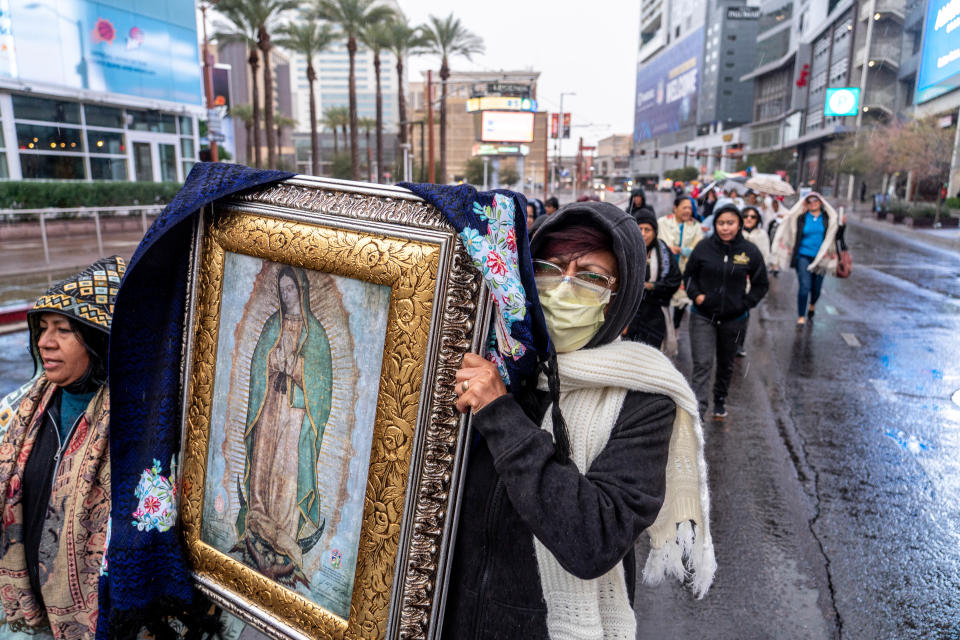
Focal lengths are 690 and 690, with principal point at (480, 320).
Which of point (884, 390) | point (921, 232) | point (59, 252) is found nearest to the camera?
point (884, 390)

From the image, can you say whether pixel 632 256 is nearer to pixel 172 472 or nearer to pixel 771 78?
pixel 172 472

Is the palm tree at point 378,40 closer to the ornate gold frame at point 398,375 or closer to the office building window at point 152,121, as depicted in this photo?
the office building window at point 152,121

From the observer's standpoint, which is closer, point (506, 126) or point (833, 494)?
point (833, 494)

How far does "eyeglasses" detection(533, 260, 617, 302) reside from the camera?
4.86 feet

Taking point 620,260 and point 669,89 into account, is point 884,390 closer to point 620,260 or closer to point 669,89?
point 620,260

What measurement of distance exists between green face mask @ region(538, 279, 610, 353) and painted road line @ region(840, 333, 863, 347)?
859 centimetres

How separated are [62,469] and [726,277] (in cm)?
518

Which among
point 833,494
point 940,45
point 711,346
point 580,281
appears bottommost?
point 833,494

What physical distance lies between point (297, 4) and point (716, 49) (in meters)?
101

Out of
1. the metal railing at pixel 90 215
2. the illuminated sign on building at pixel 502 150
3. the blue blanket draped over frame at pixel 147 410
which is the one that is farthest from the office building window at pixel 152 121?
the illuminated sign on building at pixel 502 150

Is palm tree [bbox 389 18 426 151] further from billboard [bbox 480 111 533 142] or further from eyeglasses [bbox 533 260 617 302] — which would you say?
eyeglasses [bbox 533 260 617 302]

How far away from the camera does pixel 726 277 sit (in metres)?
5.91

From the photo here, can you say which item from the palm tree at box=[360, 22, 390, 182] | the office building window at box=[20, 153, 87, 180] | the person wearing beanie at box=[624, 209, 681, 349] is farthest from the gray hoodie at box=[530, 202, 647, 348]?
the palm tree at box=[360, 22, 390, 182]

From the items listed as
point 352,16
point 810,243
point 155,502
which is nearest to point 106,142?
point 352,16
